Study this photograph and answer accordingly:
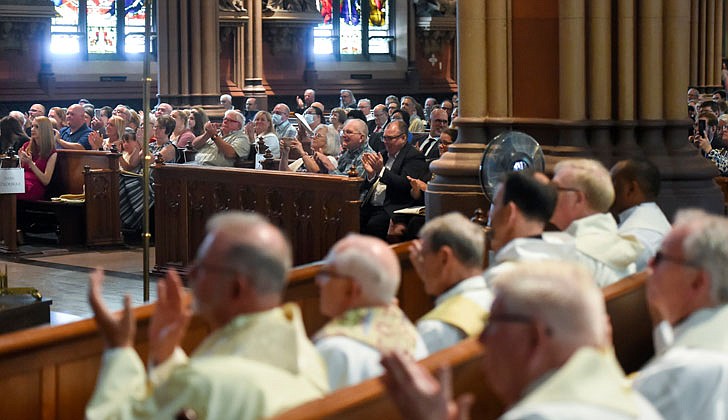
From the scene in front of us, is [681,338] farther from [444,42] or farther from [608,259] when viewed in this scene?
[444,42]

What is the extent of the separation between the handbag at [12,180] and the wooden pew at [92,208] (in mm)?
538

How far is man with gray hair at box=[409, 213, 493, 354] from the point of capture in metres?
3.93

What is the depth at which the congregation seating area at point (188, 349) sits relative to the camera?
2.94 meters

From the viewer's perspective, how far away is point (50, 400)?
4062 mm

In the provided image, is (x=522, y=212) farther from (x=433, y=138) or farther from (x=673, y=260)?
(x=433, y=138)

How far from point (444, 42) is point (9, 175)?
47.4 ft

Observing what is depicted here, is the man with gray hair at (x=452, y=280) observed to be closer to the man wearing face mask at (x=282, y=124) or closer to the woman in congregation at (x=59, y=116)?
the man wearing face mask at (x=282, y=124)

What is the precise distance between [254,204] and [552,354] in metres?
7.01

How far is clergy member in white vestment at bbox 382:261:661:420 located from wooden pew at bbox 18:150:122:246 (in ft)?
30.0

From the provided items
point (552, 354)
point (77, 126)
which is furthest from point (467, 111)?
point (77, 126)

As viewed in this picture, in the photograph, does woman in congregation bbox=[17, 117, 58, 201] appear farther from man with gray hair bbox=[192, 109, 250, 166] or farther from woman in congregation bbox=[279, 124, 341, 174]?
woman in congregation bbox=[279, 124, 341, 174]

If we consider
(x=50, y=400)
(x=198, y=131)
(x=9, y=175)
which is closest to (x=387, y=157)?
(x=9, y=175)

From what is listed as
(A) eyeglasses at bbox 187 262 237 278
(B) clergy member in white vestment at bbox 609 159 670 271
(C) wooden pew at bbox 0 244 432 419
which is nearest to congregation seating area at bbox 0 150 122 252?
(B) clergy member in white vestment at bbox 609 159 670 271

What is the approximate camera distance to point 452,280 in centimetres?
404
